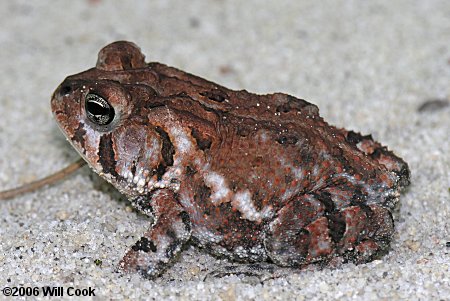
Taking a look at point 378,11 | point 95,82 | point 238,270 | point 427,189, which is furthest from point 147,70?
point 378,11

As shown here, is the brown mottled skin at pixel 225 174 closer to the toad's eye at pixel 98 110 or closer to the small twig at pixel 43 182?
the toad's eye at pixel 98 110

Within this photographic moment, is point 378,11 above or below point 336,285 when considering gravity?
above

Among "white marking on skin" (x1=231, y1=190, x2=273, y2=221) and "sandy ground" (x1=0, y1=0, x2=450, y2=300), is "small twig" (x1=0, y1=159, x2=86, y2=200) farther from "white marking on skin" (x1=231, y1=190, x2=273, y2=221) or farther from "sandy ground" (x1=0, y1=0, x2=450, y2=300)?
"white marking on skin" (x1=231, y1=190, x2=273, y2=221)

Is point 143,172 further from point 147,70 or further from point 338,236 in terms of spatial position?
point 338,236

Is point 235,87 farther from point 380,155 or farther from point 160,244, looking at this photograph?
point 160,244

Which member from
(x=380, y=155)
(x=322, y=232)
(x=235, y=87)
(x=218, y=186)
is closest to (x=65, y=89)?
(x=218, y=186)
